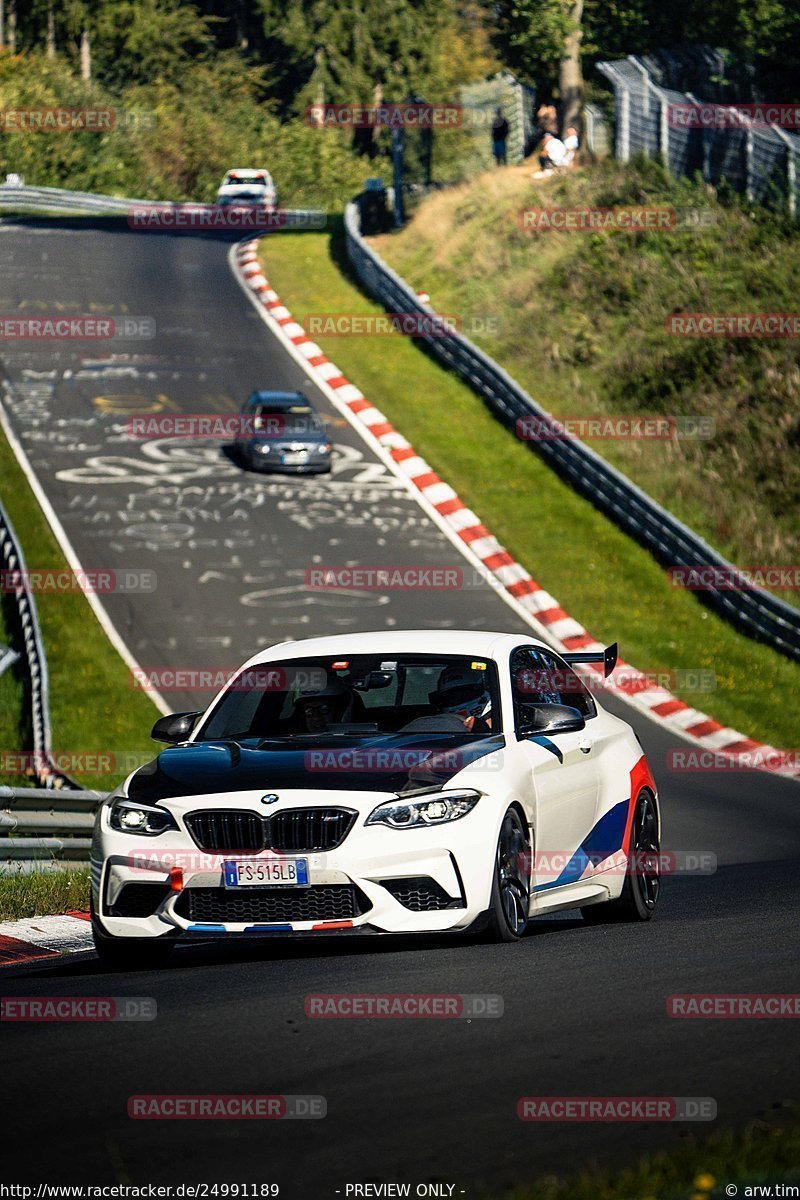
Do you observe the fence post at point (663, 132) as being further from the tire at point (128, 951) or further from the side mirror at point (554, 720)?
the tire at point (128, 951)

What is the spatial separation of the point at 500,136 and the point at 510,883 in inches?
1552

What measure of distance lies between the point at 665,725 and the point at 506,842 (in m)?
12.9

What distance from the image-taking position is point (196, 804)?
8.09 metres

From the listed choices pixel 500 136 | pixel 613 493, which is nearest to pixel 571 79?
pixel 500 136

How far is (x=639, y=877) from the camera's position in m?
9.83

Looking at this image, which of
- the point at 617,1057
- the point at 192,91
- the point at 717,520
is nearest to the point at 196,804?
the point at 617,1057

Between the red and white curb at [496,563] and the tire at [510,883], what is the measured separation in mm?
11102

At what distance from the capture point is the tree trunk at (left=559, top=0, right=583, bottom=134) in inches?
1826

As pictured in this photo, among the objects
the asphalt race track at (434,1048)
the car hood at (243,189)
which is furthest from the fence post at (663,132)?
the asphalt race track at (434,1048)

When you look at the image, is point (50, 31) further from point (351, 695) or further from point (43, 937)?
point (351, 695)

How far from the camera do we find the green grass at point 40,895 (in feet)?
34.4

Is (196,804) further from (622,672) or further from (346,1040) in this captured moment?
(622,672)

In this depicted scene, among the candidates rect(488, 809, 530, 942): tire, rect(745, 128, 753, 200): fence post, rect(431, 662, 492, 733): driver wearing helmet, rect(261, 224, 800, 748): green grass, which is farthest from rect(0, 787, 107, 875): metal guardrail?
rect(745, 128, 753, 200): fence post

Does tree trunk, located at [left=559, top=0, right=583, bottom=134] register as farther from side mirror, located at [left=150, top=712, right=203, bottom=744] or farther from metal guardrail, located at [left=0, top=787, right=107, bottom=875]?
side mirror, located at [left=150, top=712, right=203, bottom=744]
